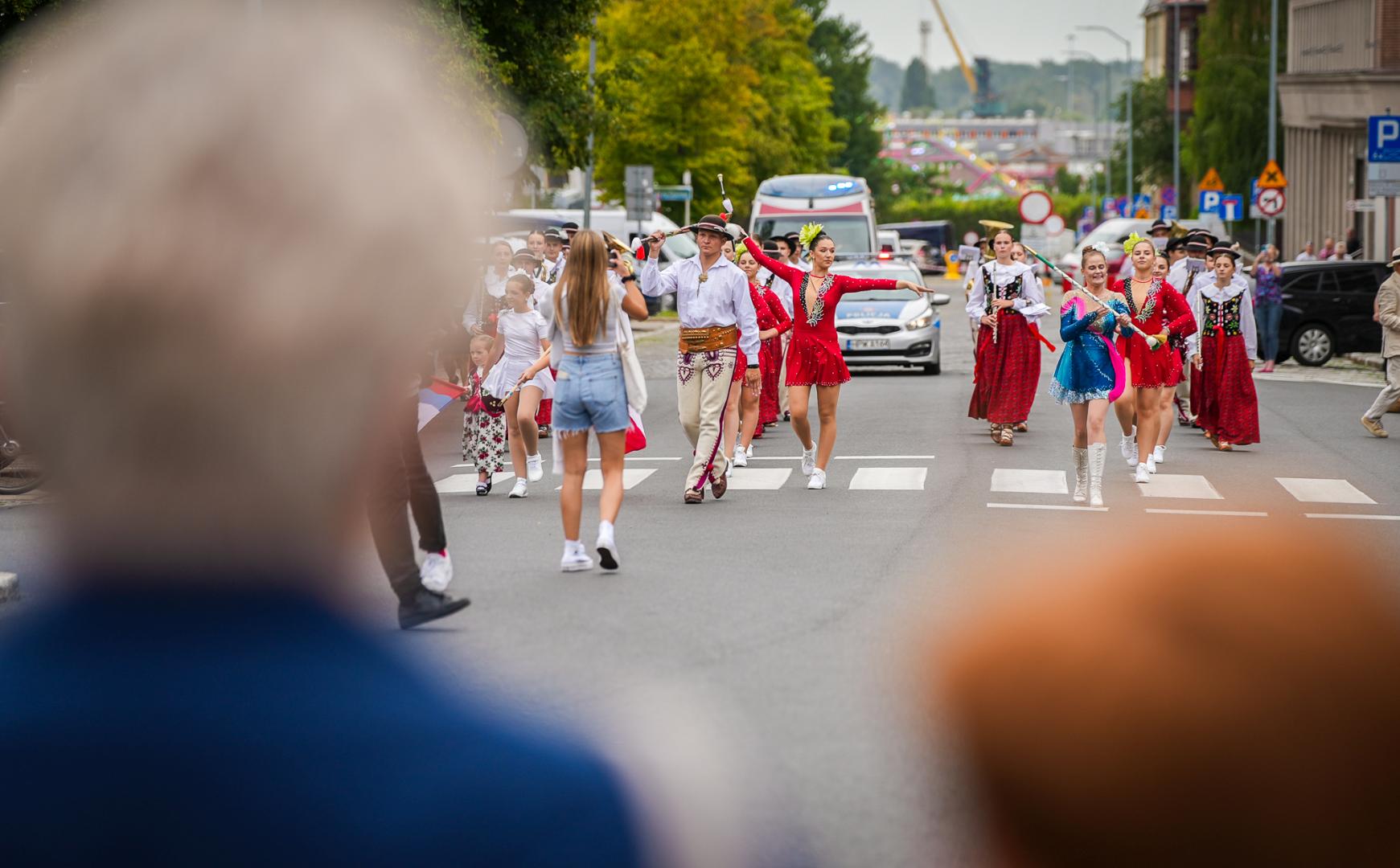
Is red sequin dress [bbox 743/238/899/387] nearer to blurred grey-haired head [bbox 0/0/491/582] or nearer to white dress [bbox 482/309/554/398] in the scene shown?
white dress [bbox 482/309/554/398]

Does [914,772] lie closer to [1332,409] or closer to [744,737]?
[744,737]

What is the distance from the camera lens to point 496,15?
24.9 metres

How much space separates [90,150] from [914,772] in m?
10.0

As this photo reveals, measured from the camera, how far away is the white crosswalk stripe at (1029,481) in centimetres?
1466

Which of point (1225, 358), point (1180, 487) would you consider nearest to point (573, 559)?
point (1180, 487)

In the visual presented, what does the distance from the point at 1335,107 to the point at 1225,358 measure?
126 ft

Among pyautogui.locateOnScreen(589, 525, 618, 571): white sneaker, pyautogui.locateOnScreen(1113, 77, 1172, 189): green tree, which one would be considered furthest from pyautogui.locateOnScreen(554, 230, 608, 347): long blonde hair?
pyautogui.locateOnScreen(1113, 77, 1172, 189): green tree

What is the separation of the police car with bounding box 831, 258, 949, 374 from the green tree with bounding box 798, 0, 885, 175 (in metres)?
81.9

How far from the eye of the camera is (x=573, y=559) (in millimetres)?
10562

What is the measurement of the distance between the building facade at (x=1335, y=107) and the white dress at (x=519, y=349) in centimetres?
3479

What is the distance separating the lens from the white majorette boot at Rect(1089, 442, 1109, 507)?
13.7 meters

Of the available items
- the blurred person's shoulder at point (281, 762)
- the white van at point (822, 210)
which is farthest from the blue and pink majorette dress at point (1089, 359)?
the white van at point (822, 210)

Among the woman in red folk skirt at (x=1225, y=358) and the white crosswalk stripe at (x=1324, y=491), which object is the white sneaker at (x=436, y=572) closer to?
the white crosswalk stripe at (x=1324, y=491)

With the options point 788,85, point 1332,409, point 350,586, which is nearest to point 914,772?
point 350,586
